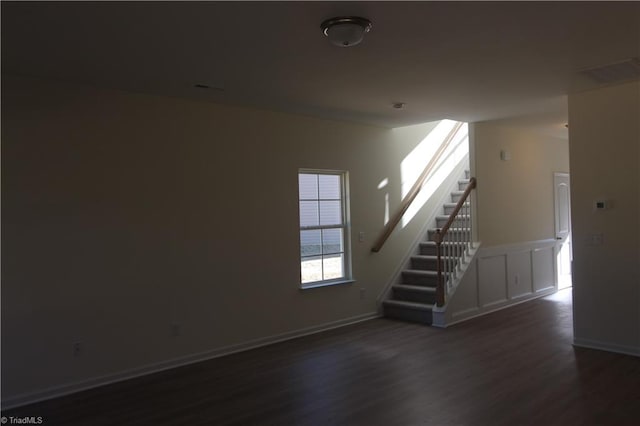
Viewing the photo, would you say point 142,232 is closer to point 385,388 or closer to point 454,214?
point 385,388

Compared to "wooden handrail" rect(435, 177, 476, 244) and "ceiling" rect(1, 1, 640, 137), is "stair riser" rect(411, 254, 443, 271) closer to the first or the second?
"wooden handrail" rect(435, 177, 476, 244)

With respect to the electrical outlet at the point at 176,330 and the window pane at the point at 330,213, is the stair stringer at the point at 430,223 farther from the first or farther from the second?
the electrical outlet at the point at 176,330

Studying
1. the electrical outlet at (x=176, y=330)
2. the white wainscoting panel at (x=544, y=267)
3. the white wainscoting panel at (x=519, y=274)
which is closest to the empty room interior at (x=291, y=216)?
the electrical outlet at (x=176, y=330)

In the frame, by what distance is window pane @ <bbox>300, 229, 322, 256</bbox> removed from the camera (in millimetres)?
5461

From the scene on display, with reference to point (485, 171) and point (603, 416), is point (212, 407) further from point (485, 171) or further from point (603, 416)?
point (485, 171)

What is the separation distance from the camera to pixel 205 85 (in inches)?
157

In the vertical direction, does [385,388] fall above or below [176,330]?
below

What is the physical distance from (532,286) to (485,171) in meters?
1.97

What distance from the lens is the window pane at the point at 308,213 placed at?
18.0 ft

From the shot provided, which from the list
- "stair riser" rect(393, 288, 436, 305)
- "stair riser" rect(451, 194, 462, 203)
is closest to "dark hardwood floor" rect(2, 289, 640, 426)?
"stair riser" rect(393, 288, 436, 305)

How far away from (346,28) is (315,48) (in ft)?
1.46

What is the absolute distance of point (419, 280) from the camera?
6.30 m

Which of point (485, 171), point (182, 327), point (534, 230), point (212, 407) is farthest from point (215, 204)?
point (534, 230)

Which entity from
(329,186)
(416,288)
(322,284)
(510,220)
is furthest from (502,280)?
(329,186)
